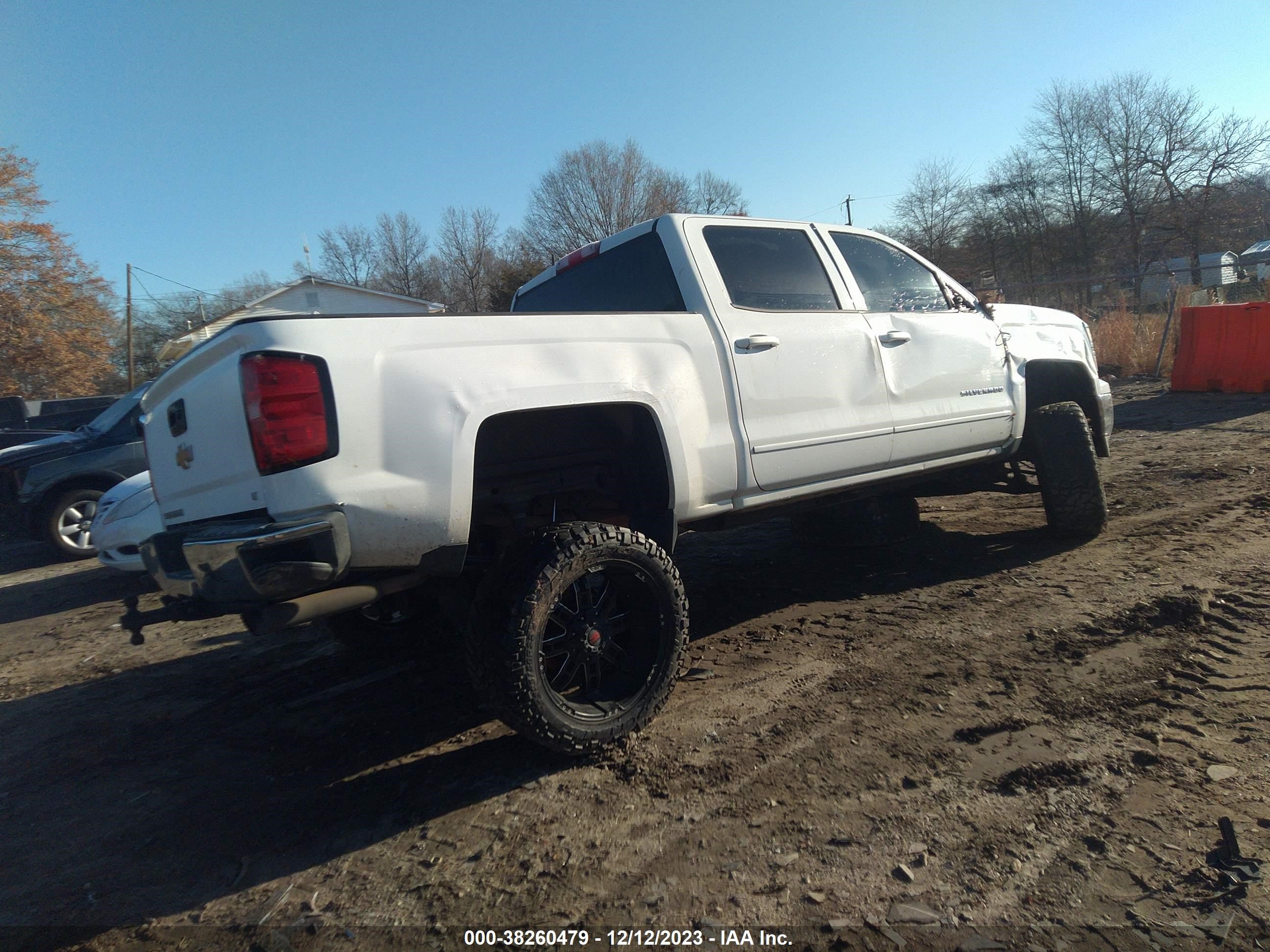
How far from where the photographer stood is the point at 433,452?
245 cm

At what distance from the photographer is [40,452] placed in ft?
26.9

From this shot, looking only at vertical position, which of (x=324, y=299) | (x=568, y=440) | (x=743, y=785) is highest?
(x=324, y=299)

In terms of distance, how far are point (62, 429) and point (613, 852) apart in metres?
13.5

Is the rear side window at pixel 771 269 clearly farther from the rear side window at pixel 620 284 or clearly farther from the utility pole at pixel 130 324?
the utility pole at pixel 130 324

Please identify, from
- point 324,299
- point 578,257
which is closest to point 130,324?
point 324,299

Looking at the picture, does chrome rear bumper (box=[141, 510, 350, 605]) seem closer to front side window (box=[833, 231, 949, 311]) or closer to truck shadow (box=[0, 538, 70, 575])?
front side window (box=[833, 231, 949, 311])

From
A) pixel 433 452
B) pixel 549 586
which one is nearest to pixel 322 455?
pixel 433 452

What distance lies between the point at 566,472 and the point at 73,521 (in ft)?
26.0

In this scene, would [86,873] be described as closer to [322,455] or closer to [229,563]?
[229,563]

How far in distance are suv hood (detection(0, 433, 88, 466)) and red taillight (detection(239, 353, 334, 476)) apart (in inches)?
306

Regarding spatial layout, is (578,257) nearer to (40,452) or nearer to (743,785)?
(743,785)

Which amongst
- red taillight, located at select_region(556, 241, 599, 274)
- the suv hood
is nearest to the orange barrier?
red taillight, located at select_region(556, 241, 599, 274)

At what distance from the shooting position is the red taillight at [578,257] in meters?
4.03

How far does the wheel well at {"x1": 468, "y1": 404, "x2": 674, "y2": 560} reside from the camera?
3.00m
